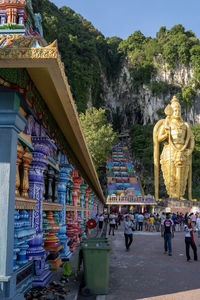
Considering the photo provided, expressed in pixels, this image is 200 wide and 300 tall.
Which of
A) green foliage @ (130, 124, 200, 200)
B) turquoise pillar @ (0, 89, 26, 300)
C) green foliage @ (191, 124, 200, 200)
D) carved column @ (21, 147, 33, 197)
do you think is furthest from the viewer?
green foliage @ (130, 124, 200, 200)

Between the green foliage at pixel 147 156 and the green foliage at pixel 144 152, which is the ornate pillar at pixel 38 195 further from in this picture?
the green foliage at pixel 144 152

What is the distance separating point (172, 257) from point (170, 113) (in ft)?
88.3

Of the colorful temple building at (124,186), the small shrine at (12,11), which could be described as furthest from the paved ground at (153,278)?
the colorful temple building at (124,186)

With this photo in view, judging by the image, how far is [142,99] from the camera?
2334 inches

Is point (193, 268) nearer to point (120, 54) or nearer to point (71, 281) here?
point (71, 281)

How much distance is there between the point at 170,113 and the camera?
3388 cm

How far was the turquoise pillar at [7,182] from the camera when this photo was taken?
3.23 metres

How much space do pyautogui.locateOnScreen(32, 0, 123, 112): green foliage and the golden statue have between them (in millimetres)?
16842

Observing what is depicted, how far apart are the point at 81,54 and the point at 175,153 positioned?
31520 millimetres

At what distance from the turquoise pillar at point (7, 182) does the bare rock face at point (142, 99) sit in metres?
52.1

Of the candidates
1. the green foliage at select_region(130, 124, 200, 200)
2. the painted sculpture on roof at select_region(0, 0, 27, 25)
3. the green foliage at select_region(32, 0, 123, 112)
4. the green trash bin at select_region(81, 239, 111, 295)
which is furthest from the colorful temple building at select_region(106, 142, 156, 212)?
the painted sculpture on roof at select_region(0, 0, 27, 25)

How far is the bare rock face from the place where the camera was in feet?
181

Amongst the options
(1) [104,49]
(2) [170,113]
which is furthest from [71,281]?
(1) [104,49]

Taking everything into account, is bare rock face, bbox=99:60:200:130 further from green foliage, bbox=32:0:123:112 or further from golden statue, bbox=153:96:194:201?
golden statue, bbox=153:96:194:201
